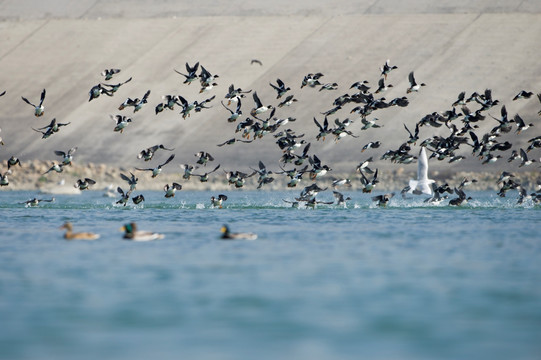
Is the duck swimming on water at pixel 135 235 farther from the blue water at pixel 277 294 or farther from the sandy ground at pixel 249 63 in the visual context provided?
the sandy ground at pixel 249 63

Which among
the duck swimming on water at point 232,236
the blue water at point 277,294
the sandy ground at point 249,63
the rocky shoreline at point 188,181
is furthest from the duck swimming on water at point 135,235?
the sandy ground at point 249,63

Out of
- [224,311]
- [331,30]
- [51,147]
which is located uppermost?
[331,30]

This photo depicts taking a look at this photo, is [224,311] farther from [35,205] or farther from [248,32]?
[248,32]

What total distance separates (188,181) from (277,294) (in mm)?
72217

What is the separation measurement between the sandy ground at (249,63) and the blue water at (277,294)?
5982 cm

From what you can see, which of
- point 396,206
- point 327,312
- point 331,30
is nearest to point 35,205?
point 396,206

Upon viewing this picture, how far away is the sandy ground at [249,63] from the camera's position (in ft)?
338

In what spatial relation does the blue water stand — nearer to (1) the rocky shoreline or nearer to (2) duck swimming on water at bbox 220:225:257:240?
(2) duck swimming on water at bbox 220:225:257:240

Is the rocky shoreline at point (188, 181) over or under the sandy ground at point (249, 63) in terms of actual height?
under

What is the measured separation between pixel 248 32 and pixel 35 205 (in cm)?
7109

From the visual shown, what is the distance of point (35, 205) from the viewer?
2202 inches

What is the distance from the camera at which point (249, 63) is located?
11675 cm

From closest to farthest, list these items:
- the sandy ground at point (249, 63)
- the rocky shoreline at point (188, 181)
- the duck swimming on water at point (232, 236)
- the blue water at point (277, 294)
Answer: the blue water at point (277, 294) < the duck swimming on water at point (232, 236) < the rocky shoreline at point (188, 181) < the sandy ground at point (249, 63)

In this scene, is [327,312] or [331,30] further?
[331,30]
